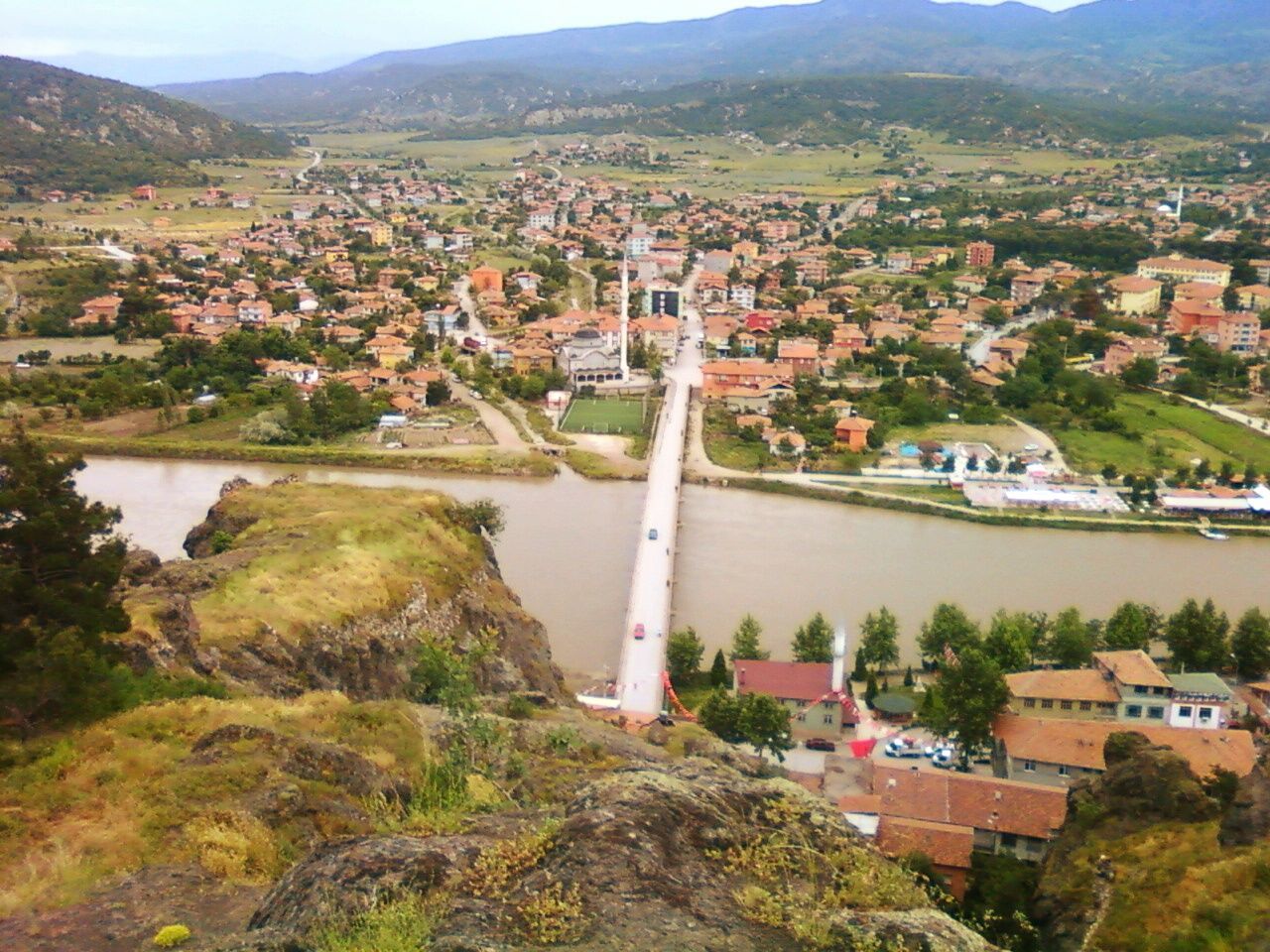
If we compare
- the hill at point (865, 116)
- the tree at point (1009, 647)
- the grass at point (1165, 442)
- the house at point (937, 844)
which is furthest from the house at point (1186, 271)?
the hill at point (865, 116)

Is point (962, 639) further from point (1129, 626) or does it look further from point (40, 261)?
point (40, 261)

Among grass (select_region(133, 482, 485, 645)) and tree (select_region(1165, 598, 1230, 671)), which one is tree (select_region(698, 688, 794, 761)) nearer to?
grass (select_region(133, 482, 485, 645))

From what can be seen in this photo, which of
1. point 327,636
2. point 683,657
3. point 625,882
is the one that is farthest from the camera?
point 683,657

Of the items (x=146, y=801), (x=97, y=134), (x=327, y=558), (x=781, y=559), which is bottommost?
(x=781, y=559)

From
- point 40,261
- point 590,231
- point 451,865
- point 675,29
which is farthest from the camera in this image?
point 675,29

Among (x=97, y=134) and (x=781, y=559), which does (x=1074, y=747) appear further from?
(x=97, y=134)

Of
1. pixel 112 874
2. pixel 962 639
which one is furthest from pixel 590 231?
pixel 112 874

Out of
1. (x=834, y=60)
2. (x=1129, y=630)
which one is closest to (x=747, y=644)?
(x=1129, y=630)
